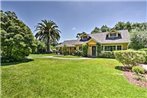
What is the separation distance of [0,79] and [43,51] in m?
38.6

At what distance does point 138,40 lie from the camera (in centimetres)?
2561

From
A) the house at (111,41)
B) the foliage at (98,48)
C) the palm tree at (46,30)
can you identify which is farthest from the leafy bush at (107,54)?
the palm tree at (46,30)

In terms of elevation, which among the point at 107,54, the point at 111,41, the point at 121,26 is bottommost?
the point at 107,54

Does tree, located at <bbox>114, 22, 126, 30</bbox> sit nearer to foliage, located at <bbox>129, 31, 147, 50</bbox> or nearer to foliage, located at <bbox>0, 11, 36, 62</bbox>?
foliage, located at <bbox>129, 31, 147, 50</bbox>

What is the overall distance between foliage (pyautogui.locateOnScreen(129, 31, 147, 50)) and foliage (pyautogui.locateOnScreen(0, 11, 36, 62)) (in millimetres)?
17906

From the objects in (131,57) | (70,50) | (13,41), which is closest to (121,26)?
(70,50)

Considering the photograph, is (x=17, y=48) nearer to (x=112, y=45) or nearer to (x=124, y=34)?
(x=112, y=45)

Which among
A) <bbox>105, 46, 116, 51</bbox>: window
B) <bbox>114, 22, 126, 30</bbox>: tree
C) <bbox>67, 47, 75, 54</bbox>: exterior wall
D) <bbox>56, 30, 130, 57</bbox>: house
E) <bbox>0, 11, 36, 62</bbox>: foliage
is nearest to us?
<bbox>0, 11, 36, 62</bbox>: foliage

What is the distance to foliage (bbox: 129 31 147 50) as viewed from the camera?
2516cm

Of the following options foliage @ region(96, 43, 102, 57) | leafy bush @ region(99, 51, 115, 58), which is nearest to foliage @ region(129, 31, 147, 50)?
leafy bush @ region(99, 51, 115, 58)

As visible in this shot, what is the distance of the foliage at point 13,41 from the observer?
54.7ft

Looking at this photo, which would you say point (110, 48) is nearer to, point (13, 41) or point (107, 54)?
point (107, 54)

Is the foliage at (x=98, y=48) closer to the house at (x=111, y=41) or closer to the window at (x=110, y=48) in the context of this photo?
the house at (x=111, y=41)

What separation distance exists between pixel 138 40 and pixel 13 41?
2117 centimetres
